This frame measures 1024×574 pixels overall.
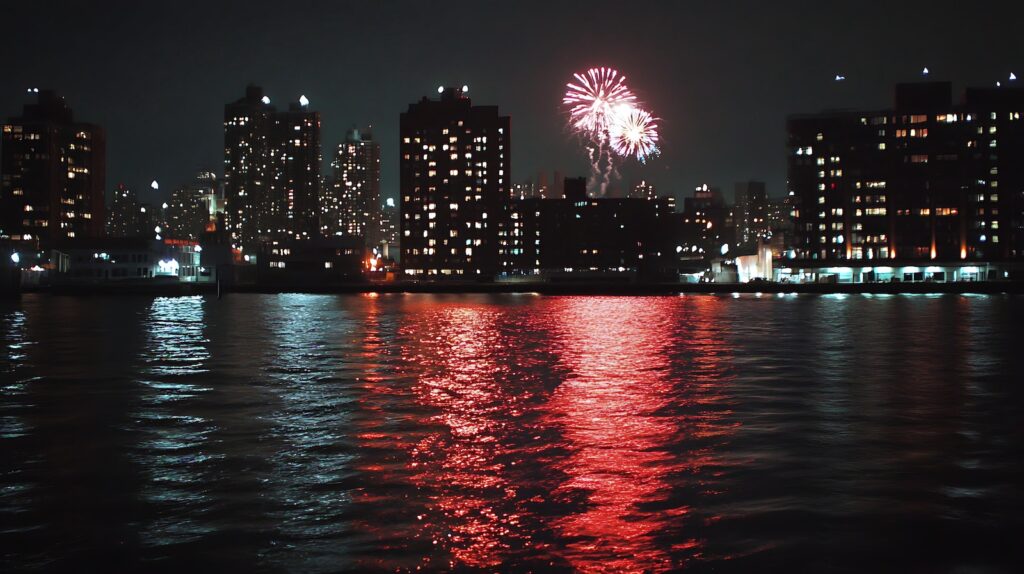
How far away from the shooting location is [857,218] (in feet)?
633

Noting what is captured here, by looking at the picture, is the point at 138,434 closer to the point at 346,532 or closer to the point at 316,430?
the point at 316,430

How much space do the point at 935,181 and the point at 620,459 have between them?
195 metres

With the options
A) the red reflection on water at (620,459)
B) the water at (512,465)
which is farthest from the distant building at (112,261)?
the red reflection on water at (620,459)

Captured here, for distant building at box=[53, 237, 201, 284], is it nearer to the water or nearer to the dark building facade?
the water

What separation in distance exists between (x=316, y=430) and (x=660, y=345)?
26.1 metres

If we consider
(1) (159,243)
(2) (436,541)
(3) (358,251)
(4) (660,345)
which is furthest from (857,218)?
(2) (436,541)

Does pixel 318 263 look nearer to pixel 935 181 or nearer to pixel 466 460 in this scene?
Result: pixel 935 181

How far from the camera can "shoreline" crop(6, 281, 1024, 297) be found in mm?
144125

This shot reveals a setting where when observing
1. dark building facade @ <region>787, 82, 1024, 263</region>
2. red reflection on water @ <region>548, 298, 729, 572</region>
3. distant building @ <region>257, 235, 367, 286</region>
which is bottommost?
red reflection on water @ <region>548, 298, 729, 572</region>

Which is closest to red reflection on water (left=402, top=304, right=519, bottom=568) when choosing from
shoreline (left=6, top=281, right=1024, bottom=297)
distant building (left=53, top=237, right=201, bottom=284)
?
shoreline (left=6, top=281, right=1024, bottom=297)

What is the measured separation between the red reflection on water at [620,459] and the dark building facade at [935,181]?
171975 millimetres

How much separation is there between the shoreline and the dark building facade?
1086 inches

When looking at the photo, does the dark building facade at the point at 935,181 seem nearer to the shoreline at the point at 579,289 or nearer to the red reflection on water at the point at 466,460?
the shoreline at the point at 579,289

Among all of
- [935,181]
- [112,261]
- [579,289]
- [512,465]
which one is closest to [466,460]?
[512,465]
